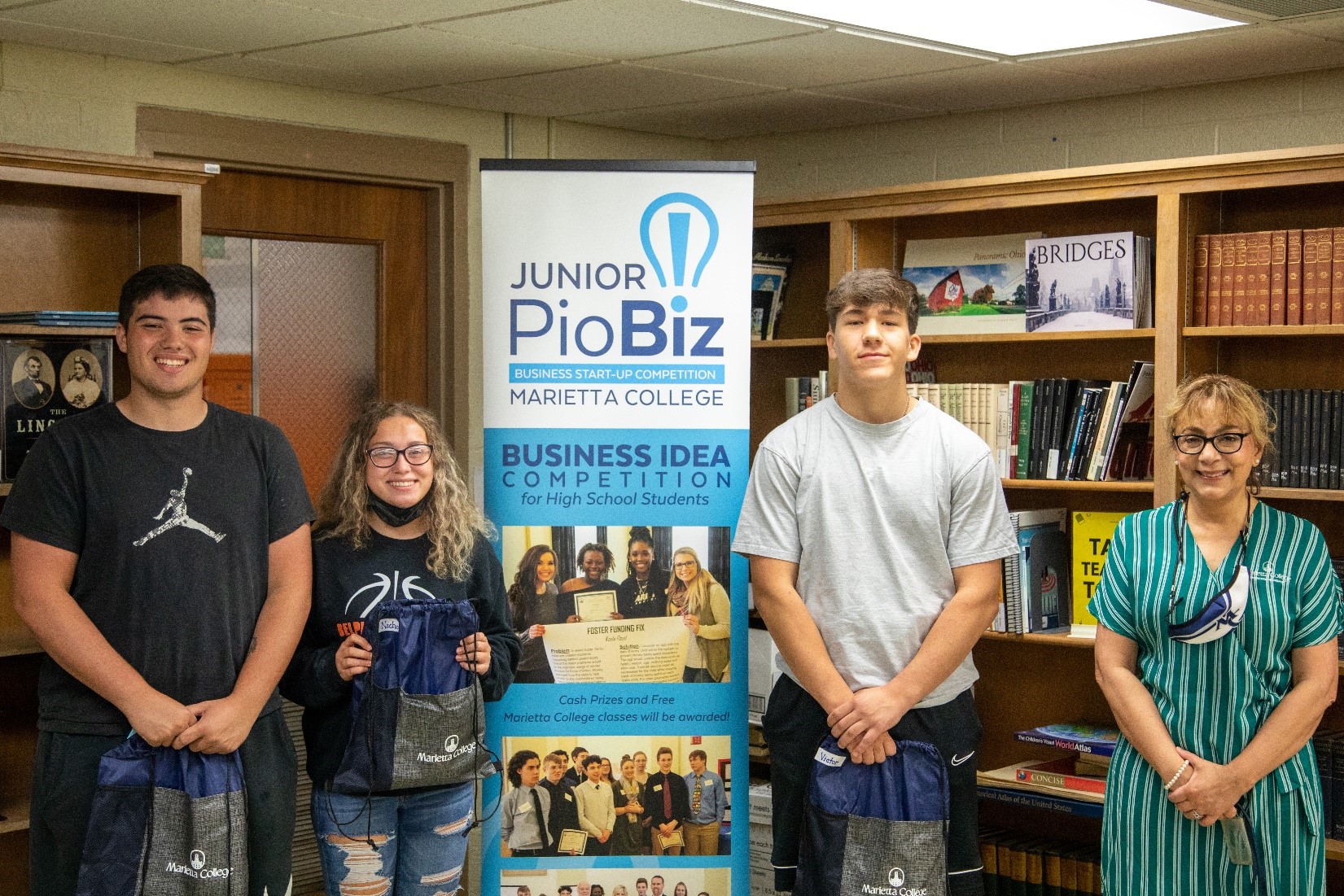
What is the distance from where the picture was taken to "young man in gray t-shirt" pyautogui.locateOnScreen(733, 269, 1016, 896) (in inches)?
108

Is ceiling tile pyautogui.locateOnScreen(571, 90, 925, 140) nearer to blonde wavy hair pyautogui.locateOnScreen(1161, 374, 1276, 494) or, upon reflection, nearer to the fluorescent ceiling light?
the fluorescent ceiling light

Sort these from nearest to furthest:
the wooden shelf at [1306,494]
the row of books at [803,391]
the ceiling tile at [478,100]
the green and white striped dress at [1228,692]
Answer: the green and white striped dress at [1228,692] < the wooden shelf at [1306,494] < the ceiling tile at [478,100] < the row of books at [803,391]

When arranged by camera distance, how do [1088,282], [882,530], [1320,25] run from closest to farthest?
[882,530]
[1320,25]
[1088,282]

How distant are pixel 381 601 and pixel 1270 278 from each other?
2.14 m

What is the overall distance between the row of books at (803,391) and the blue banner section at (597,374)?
0.90 meters

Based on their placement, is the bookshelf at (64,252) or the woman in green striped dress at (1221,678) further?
the bookshelf at (64,252)

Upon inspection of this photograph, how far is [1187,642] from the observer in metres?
2.57

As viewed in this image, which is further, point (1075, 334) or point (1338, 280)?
point (1075, 334)

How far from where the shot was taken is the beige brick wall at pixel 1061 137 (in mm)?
3562

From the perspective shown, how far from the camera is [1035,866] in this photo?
3.81 metres

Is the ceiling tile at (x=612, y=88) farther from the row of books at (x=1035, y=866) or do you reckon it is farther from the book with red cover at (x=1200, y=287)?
the row of books at (x=1035, y=866)

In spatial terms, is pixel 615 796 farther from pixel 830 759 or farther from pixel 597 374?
pixel 597 374

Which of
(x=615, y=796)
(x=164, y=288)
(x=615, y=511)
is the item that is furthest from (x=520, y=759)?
(x=164, y=288)

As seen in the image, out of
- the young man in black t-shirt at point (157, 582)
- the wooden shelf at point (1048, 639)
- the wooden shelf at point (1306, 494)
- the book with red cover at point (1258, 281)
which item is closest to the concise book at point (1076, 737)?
the wooden shelf at point (1048, 639)
